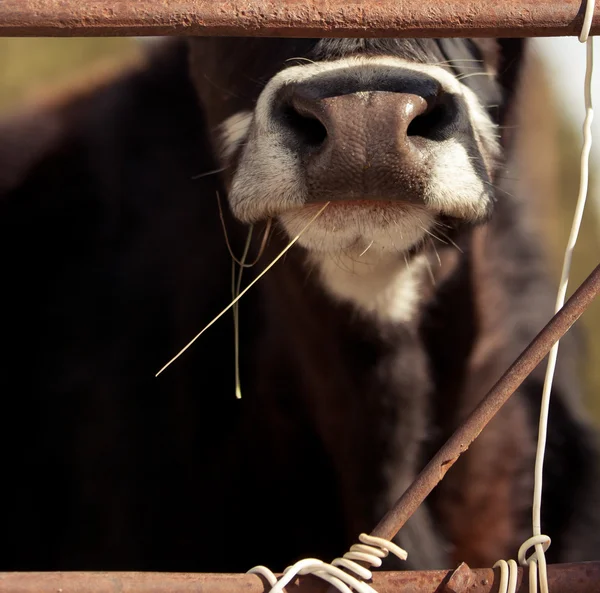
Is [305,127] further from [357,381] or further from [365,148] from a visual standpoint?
[357,381]

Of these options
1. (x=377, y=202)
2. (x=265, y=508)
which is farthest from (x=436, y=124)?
(x=265, y=508)

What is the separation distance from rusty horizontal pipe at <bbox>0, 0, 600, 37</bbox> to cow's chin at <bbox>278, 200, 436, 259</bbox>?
1.40 feet

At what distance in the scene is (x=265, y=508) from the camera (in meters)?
2.38

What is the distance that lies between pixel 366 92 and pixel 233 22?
30 centimetres

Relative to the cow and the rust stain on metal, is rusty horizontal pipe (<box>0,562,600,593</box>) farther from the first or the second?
the cow

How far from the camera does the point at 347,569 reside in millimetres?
1149

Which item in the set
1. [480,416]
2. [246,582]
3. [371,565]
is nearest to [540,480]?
[480,416]

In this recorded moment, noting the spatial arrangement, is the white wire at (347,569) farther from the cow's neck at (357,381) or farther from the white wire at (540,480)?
the cow's neck at (357,381)

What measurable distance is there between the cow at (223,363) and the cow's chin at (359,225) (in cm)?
27

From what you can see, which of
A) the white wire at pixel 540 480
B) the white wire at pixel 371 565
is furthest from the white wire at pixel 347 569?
the white wire at pixel 540 480

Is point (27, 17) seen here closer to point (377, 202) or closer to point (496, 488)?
point (377, 202)

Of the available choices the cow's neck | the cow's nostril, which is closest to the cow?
the cow's neck

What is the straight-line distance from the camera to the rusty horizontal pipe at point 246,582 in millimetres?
1057

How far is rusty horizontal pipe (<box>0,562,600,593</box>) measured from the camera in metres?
1.06
